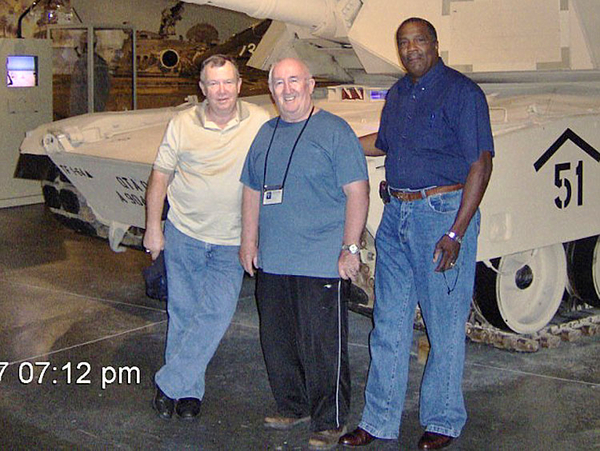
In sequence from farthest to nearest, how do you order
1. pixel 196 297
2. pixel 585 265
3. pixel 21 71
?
1. pixel 21 71
2. pixel 585 265
3. pixel 196 297

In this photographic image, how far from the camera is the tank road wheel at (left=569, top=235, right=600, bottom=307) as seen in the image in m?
6.61

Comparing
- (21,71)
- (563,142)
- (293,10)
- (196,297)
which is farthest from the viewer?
(21,71)

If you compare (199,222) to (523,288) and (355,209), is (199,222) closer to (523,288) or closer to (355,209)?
(355,209)

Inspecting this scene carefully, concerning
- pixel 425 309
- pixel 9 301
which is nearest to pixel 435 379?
pixel 425 309

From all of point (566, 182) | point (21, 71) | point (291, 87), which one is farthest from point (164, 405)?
point (21, 71)

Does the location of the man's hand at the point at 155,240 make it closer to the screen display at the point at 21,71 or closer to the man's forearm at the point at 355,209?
the man's forearm at the point at 355,209

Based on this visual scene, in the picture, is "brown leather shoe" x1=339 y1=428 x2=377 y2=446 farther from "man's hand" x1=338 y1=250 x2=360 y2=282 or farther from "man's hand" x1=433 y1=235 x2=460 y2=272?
"man's hand" x1=433 y1=235 x2=460 y2=272

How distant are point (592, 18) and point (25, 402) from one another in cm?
425

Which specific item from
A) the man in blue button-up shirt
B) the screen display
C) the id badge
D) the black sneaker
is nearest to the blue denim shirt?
the man in blue button-up shirt

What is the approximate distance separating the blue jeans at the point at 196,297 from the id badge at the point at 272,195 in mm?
441

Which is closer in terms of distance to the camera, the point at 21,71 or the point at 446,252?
the point at 446,252

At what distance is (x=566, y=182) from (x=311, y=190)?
2343mm

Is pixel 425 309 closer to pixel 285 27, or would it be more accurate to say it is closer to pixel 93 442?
pixel 93 442

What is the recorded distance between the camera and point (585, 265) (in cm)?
661
